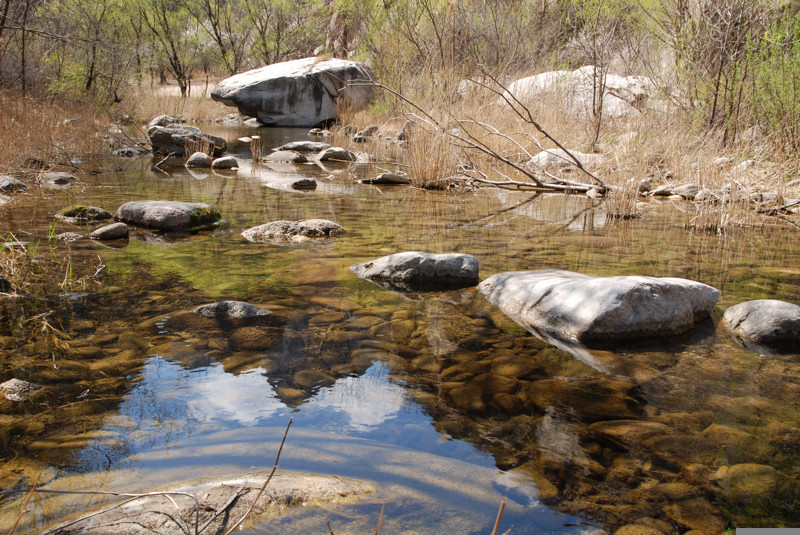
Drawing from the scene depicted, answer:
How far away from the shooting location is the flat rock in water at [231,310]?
10.9 feet

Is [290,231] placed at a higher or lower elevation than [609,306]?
higher

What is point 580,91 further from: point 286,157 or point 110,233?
point 110,233

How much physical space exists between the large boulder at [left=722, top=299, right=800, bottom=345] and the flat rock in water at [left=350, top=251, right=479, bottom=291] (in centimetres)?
166

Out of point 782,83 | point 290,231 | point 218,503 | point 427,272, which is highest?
point 782,83

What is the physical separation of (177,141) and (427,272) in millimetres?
9936

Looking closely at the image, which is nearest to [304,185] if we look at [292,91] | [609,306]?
[609,306]

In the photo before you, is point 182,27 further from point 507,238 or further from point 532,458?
point 532,458

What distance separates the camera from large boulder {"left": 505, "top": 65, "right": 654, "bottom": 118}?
10836 mm

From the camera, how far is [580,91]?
11.2 m

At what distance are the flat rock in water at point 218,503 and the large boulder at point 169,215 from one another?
14.3 ft

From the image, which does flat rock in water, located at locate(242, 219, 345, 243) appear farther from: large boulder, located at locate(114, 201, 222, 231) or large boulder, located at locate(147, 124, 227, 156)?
large boulder, located at locate(147, 124, 227, 156)

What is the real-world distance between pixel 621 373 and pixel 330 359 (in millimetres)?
1392

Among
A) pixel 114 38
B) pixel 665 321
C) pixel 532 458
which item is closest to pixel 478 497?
pixel 532 458

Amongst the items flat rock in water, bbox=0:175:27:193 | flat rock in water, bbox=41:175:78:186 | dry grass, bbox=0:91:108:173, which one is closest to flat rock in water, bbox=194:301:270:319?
flat rock in water, bbox=0:175:27:193
